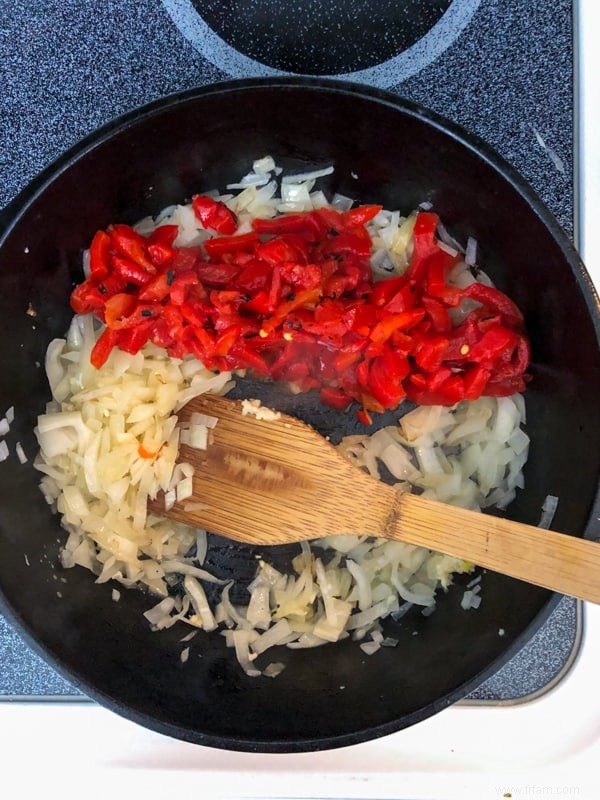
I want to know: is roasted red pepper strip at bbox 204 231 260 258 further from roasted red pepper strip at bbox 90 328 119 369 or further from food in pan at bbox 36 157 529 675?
roasted red pepper strip at bbox 90 328 119 369

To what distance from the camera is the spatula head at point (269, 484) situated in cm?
133

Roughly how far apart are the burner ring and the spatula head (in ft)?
2.21

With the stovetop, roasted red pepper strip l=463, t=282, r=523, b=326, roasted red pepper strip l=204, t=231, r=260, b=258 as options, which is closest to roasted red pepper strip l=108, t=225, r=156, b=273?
roasted red pepper strip l=204, t=231, r=260, b=258

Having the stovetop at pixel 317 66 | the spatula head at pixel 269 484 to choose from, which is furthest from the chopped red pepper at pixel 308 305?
the stovetop at pixel 317 66

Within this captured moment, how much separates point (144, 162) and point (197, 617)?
0.88 meters

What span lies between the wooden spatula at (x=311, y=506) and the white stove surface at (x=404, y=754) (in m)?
0.45

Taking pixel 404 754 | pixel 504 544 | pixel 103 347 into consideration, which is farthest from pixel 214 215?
pixel 404 754

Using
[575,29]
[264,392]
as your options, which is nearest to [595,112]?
[575,29]

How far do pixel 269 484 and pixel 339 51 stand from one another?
865mm

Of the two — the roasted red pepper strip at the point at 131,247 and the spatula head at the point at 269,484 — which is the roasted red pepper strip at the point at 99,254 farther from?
the spatula head at the point at 269,484

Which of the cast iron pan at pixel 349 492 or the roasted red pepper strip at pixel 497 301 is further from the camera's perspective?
the roasted red pepper strip at pixel 497 301

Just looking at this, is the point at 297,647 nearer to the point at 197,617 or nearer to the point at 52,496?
the point at 197,617

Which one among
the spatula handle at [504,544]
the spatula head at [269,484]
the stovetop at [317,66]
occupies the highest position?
the stovetop at [317,66]

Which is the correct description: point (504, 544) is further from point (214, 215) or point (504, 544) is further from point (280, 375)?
point (214, 215)
